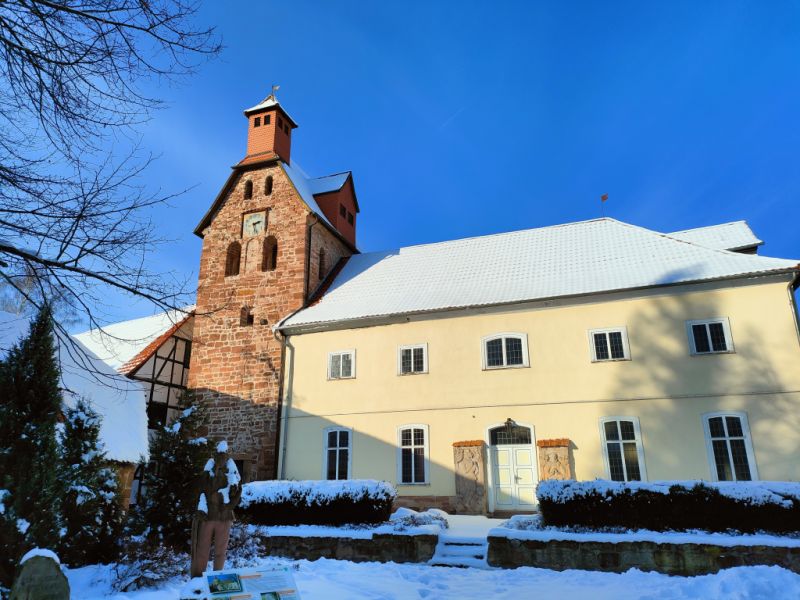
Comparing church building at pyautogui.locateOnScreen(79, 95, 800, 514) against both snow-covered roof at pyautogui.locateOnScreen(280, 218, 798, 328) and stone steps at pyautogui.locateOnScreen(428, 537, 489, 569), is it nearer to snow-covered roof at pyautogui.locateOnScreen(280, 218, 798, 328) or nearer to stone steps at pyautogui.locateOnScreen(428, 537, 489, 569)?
snow-covered roof at pyautogui.locateOnScreen(280, 218, 798, 328)

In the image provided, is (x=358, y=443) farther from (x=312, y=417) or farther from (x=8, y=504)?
(x=8, y=504)

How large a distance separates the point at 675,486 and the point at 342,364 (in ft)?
36.0

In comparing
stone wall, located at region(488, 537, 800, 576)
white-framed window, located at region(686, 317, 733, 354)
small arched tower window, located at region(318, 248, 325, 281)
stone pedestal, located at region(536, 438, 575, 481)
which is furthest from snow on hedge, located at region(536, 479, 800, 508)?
small arched tower window, located at region(318, 248, 325, 281)

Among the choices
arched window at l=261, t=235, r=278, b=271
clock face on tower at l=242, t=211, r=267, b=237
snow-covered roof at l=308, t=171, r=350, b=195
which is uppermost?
snow-covered roof at l=308, t=171, r=350, b=195

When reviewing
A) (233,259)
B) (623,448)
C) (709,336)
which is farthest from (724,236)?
(233,259)

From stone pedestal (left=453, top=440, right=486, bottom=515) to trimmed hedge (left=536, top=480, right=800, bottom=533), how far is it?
474 centimetres

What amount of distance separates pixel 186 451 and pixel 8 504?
9.65ft

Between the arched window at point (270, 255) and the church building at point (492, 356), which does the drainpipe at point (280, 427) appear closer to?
the church building at point (492, 356)

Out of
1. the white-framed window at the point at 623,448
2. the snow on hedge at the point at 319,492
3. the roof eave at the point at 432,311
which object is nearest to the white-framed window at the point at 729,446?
the white-framed window at the point at 623,448

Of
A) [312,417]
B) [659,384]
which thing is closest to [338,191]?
[312,417]

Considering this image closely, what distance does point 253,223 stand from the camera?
23.0 m

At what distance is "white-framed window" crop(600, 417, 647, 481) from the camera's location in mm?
15031

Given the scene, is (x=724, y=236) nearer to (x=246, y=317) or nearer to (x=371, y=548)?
(x=371, y=548)

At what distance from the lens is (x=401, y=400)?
58.5ft
